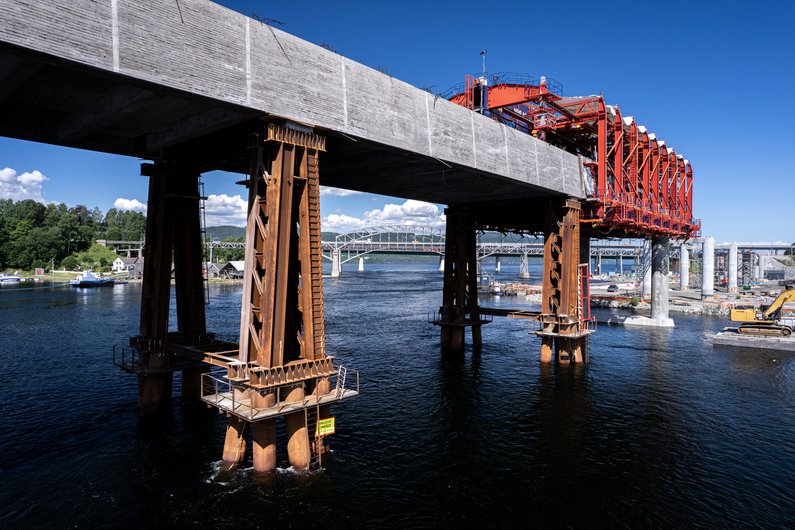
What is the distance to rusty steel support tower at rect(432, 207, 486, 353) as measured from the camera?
43.8 metres

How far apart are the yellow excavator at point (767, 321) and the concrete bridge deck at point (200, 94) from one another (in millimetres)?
46184

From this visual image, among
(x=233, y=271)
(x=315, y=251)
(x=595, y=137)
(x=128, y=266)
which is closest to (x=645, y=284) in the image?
(x=595, y=137)

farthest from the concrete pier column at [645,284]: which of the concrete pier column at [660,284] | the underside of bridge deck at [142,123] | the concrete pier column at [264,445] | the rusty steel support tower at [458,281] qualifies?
the concrete pier column at [264,445]

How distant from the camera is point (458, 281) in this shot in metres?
43.8

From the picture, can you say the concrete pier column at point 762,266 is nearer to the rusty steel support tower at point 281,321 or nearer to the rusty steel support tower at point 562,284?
the rusty steel support tower at point 562,284

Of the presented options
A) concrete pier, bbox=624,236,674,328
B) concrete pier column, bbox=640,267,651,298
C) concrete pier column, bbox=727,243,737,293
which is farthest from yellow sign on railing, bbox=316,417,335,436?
concrete pier column, bbox=727,243,737,293

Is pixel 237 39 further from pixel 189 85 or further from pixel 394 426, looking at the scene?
pixel 394 426

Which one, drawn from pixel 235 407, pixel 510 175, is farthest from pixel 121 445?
pixel 510 175

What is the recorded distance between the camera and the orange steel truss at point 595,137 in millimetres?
40188

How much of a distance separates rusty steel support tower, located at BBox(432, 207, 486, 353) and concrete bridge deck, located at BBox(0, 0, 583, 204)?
48.5 ft

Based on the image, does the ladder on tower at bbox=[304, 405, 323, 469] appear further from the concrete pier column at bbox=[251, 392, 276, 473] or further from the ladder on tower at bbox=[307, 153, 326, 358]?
the ladder on tower at bbox=[307, 153, 326, 358]

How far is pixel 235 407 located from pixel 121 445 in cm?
918

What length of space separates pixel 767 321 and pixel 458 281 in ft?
132

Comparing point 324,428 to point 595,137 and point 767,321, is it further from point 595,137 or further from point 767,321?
point 767,321
